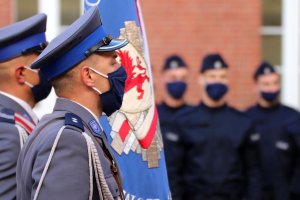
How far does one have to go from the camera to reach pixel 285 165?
8734 mm

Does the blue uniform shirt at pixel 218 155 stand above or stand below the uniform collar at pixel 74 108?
below

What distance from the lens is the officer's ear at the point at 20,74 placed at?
481 centimetres

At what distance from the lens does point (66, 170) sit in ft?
11.7

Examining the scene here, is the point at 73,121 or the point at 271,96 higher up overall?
the point at 73,121

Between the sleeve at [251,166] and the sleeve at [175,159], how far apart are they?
56cm

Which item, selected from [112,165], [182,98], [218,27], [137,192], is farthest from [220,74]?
[112,165]

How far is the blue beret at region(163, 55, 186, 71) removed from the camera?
8969 millimetres

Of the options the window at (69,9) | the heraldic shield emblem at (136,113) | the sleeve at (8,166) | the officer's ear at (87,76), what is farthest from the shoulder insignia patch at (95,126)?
the window at (69,9)

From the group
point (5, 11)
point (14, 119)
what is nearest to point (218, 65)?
point (5, 11)

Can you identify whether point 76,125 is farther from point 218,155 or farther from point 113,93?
point 218,155

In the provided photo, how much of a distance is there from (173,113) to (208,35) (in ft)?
4.80

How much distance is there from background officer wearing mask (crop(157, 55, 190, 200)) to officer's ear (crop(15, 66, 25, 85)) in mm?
3424

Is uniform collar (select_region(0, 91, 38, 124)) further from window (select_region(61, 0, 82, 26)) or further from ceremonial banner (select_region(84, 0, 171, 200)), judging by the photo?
window (select_region(61, 0, 82, 26))

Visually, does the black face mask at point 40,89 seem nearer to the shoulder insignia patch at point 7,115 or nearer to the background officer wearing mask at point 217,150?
the shoulder insignia patch at point 7,115
